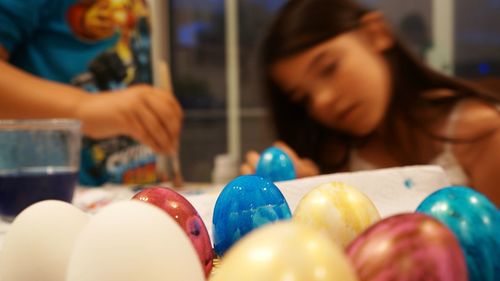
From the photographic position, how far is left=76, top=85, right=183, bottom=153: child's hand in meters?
0.79

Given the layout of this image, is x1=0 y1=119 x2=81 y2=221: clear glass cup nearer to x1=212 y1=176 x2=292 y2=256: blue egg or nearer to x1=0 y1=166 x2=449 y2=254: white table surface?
x1=0 y1=166 x2=449 y2=254: white table surface

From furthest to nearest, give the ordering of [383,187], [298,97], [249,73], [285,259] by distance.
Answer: [249,73] → [298,97] → [383,187] → [285,259]

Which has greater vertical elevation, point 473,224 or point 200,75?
point 473,224

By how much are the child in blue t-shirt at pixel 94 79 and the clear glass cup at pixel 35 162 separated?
0.40ft

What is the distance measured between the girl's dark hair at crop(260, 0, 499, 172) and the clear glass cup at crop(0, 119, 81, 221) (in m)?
0.64

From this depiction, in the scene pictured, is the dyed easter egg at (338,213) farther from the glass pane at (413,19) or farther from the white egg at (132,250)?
the glass pane at (413,19)

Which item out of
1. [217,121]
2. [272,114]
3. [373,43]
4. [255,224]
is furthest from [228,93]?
[255,224]

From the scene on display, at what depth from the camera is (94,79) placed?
107 centimetres

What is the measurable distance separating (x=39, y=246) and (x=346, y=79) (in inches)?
36.0

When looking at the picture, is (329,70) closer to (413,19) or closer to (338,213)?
(338,213)

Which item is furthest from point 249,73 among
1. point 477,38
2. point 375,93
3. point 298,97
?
point 375,93

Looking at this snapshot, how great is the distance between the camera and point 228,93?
2.70m

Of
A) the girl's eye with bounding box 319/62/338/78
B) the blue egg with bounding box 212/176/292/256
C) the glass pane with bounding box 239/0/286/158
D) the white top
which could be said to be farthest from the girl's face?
the glass pane with bounding box 239/0/286/158

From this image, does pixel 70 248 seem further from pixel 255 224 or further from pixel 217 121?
pixel 217 121
